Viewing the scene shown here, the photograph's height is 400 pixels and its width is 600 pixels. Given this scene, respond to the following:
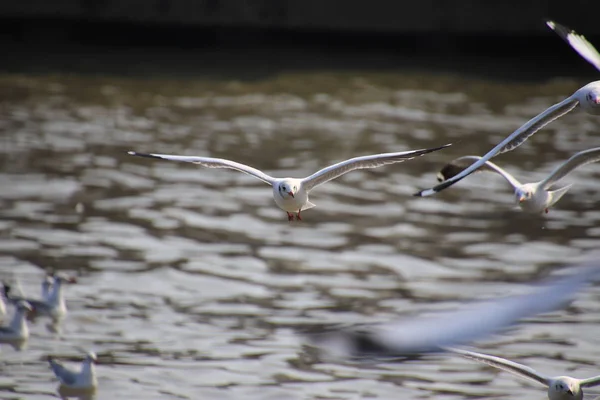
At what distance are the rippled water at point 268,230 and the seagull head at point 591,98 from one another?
5.07 metres

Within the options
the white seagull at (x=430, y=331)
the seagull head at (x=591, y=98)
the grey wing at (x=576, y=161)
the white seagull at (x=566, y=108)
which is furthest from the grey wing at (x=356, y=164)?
the white seagull at (x=430, y=331)

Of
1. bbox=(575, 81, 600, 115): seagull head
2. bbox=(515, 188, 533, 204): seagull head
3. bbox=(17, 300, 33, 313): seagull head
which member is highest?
bbox=(575, 81, 600, 115): seagull head

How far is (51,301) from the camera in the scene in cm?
1545

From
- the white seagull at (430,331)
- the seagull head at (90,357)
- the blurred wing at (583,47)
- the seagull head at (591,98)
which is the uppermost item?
the blurred wing at (583,47)

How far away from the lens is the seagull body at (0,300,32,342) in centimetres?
1480

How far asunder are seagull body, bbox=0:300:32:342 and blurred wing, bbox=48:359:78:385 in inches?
43.8

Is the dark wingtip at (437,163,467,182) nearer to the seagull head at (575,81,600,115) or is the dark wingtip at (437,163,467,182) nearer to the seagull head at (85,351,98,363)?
the seagull head at (575,81,600,115)

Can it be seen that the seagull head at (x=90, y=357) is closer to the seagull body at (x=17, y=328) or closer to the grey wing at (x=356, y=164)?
the seagull body at (x=17, y=328)

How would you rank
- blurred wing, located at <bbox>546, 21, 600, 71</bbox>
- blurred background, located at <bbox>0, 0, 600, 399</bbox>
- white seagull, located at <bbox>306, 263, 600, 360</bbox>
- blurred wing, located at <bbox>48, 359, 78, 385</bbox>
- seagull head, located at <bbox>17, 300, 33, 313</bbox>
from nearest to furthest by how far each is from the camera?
white seagull, located at <bbox>306, 263, 600, 360</bbox>
blurred wing, located at <bbox>546, 21, 600, 71</bbox>
blurred wing, located at <bbox>48, 359, 78, 385</bbox>
blurred background, located at <bbox>0, 0, 600, 399</bbox>
seagull head, located at <bbox>17, 300, 33, 313</bbox>

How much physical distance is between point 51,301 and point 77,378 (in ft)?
6.85

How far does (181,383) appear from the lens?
14.0 m

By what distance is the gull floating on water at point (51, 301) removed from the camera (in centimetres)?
1542

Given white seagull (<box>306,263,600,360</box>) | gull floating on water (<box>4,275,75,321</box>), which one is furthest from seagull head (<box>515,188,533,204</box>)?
gull floating on water (<box>4,275,75,321</box>)

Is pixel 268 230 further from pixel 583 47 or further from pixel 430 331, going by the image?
pixel 430 331
